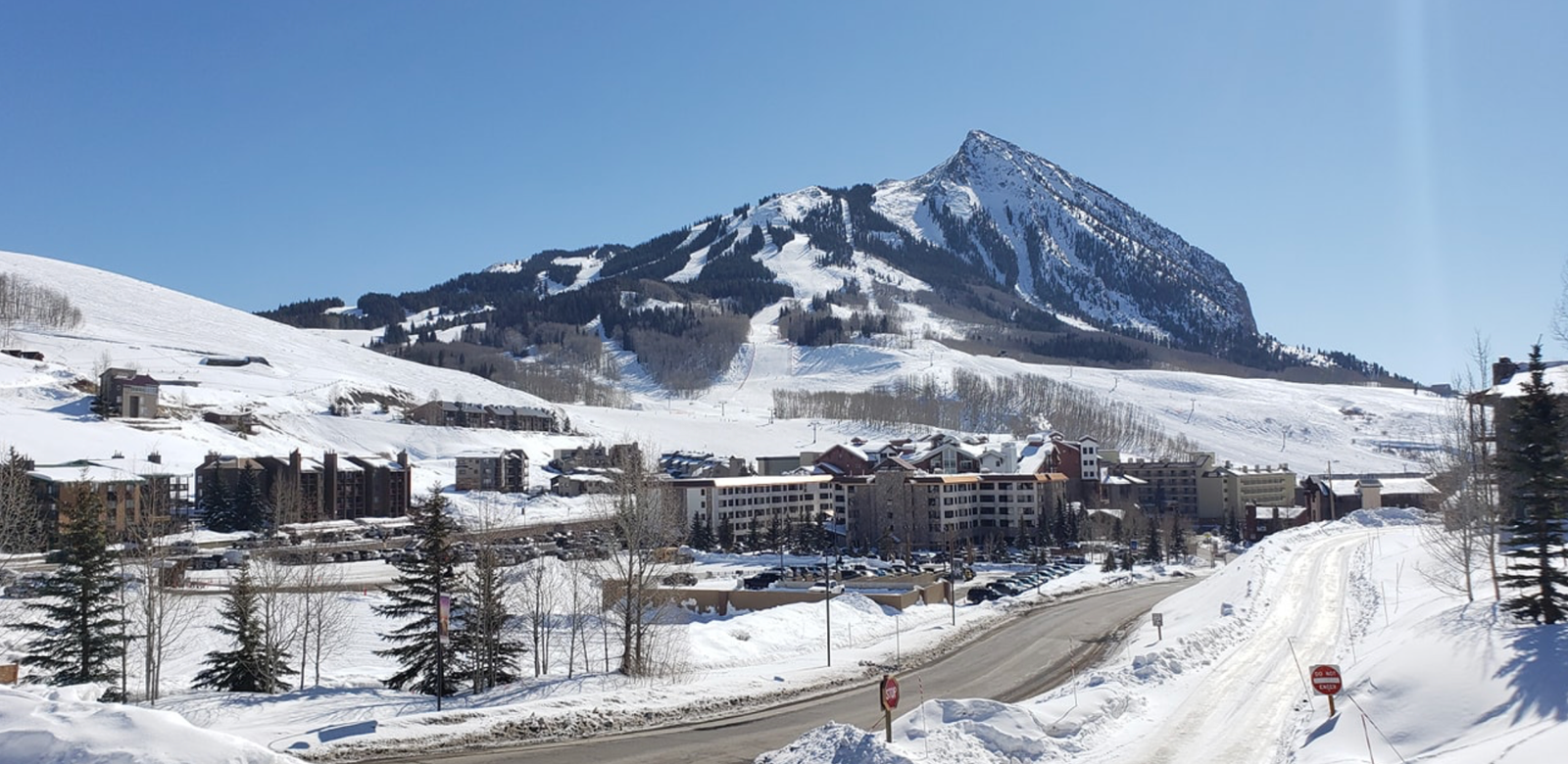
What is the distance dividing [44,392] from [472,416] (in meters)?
52.4

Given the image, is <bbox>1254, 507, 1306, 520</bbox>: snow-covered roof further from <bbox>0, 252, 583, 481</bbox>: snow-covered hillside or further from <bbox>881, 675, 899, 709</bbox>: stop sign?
<bbox>0, 252, 583, 481</bbox>: snow-covered hillside

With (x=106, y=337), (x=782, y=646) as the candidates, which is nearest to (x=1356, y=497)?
(x=782, y=646)

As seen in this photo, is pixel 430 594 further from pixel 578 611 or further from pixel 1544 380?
pixel 1544 380

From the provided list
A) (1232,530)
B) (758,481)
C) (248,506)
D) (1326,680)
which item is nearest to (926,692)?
(1326,680)

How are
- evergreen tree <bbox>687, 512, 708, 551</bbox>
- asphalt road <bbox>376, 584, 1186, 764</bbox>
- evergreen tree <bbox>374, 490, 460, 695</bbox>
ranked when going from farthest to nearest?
evergreen tree <bbox>687, 512, 708, 551</bbox> → evergreen tree <bbox>374, 490, 460, 695</bbox> → asphalt road <bbox>376, 584, 1186, 764</bbox>

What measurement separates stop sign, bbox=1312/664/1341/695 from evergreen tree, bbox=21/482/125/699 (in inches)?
1210

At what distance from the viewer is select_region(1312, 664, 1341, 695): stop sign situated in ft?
63.6

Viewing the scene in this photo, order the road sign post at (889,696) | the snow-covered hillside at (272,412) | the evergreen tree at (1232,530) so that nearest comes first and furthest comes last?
the road sign post at (889,696), the evergreen tree at (1232,530), the snow-covered hillside at (272,412)

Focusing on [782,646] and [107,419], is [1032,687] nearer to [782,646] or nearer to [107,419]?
[782,646]

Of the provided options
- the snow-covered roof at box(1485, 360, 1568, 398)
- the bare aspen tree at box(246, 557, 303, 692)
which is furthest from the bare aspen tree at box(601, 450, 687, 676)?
the snow-covered roof at box(1485, 360, 1568, 398)

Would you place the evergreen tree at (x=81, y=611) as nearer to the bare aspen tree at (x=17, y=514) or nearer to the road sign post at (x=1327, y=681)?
the bare aspen tree at (x=17, y=514)

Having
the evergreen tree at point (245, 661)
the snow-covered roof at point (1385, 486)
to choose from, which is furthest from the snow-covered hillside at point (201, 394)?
the snow-covered roof at point (1385, 486)

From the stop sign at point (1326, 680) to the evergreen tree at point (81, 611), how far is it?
30.7m

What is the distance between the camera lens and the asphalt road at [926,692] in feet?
73.3
